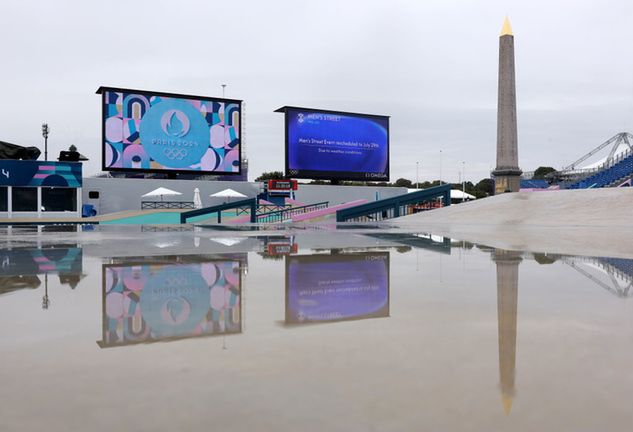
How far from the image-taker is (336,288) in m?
5.66

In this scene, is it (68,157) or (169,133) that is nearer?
(68,157)

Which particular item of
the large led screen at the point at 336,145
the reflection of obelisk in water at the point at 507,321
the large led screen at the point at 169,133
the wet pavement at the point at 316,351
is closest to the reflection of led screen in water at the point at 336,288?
the wet pavement at the point at 316,351

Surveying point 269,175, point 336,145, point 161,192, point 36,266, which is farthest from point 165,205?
point 269,175

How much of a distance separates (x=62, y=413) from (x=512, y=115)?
3502 centimetres

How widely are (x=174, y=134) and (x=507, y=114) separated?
81.1 feet

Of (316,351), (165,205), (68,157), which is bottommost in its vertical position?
(316,351)

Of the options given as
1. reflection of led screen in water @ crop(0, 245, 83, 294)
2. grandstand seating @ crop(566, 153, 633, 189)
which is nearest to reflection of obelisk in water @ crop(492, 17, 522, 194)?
grandstand seating @ crop(566, 153, 633, 189)

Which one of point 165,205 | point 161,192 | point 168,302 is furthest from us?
point 165,205

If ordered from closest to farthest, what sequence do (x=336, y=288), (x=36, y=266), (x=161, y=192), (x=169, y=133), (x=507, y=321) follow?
1. (x=507, y=321)
2. (x=336, y=288)
3. (x=36, y=266)
4. (x=161, y=192)
5. (x=169, y=133)

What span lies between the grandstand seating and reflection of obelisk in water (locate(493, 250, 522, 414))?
41.7 metres

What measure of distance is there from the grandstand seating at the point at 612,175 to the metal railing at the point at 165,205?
3501 cm

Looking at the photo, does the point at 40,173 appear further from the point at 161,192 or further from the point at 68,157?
the point at 161,192

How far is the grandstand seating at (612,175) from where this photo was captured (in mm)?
43281

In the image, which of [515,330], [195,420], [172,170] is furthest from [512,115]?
[195,420]
